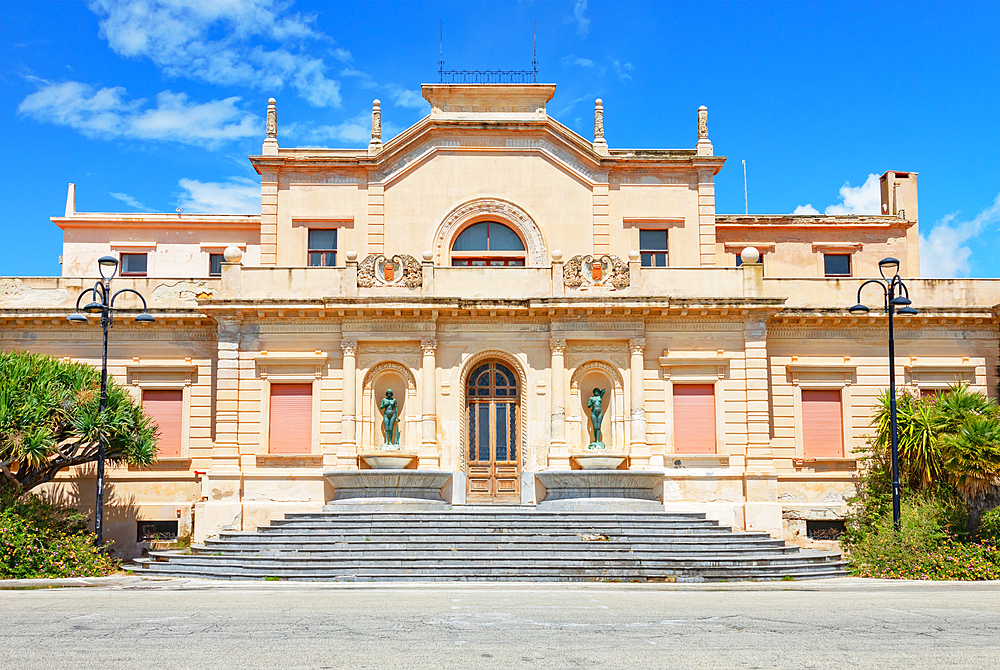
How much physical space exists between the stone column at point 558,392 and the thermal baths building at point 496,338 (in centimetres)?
5

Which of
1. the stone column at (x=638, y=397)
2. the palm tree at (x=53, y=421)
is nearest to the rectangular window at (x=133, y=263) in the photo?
the palm tree at (x=53, y=421)

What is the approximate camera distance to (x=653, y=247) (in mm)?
27641

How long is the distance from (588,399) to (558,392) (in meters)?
1.19

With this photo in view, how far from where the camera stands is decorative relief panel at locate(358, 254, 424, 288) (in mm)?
24703

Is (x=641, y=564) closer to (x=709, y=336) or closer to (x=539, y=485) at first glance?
(x=539, y=485)

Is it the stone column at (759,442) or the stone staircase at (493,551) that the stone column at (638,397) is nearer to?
the stone staircase at (493,551)

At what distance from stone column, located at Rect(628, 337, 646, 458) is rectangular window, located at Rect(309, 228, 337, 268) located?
30.5 feet

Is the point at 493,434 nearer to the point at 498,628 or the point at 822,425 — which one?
the point at 822,425

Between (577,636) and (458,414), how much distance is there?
13887 mm

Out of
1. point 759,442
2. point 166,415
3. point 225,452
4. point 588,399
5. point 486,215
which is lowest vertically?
point 225,452

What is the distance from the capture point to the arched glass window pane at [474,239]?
27.3 meters

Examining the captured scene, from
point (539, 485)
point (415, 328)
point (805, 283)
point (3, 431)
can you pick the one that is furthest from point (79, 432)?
point (805, 283)

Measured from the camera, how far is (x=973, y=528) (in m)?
20.4

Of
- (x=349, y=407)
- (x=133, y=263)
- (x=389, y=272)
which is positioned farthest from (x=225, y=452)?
(x=133, y=263)
